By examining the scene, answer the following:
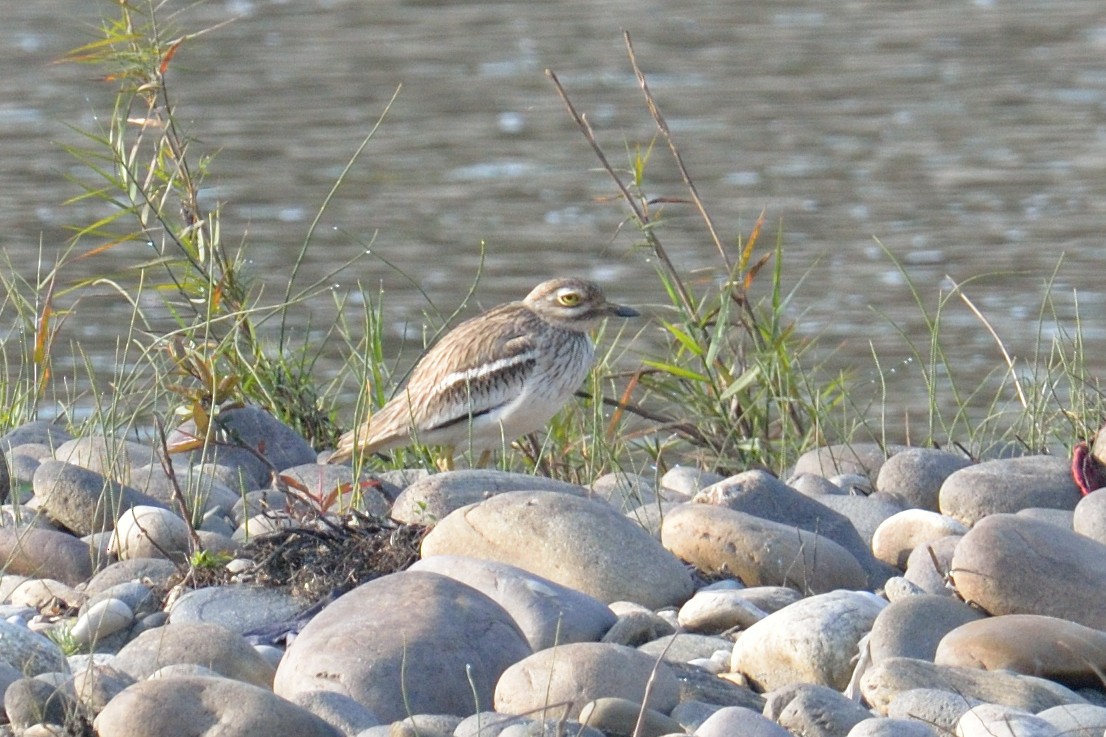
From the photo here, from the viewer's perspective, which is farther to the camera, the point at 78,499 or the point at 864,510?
the point at 864,510

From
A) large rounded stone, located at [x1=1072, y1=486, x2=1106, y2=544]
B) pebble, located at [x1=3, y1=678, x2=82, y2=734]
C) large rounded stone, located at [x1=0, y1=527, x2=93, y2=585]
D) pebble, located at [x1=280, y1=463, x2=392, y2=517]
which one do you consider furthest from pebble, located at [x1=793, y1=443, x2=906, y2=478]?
pebble, located at [x1=3, y1=678, x2=82, y2=734]

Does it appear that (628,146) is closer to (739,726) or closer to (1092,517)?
(1092,517)

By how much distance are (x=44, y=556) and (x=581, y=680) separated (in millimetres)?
1882

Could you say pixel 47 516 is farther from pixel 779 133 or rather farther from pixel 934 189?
pixel 779 133

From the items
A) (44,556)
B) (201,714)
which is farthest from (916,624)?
(44,556)

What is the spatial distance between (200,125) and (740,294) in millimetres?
8123

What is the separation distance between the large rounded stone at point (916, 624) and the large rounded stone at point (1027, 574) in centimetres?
7

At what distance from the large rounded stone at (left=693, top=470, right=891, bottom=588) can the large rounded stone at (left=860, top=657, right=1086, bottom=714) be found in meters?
1.37

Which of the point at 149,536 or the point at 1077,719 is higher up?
the point at 1077,719

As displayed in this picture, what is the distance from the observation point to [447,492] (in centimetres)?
522

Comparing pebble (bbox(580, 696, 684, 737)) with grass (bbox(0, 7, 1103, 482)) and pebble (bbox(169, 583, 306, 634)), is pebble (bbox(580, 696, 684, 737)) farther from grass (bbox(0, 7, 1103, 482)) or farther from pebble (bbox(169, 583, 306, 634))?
grass (bbox(0, 7, 1103, 482))

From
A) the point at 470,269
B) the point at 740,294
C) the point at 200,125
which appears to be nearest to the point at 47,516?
the point at 740,294

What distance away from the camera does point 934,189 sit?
41.7 feet

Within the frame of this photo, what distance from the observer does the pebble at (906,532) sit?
519 centimetres
